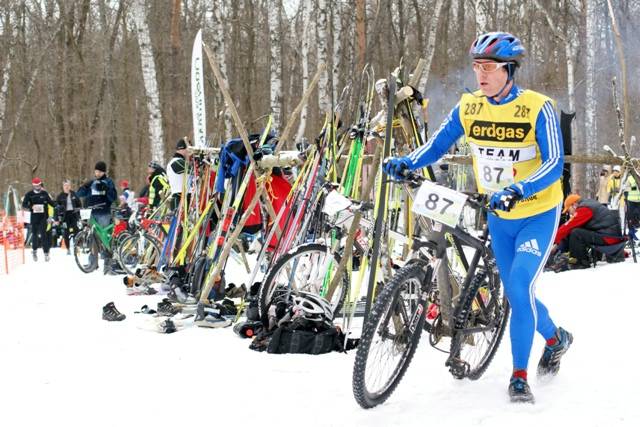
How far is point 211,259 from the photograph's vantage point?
316 inches

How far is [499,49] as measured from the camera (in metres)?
4.21

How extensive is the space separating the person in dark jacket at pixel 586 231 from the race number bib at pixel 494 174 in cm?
746

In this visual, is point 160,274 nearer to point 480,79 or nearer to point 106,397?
point 106,397

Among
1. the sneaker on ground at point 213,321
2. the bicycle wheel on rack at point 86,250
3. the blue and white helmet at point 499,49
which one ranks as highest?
the blue and white helmet at point 499,49

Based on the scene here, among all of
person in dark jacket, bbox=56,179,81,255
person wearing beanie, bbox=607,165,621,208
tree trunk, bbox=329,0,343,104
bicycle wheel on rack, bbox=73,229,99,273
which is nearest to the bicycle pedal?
bicycle wheel on rack, bbox=73,229,99,273

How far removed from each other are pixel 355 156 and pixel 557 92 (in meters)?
23.9

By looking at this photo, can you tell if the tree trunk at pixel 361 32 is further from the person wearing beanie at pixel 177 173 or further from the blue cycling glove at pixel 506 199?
the blue cycling glove at pixel 506 199

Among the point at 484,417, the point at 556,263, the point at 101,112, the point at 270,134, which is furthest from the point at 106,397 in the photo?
the point at 101,112

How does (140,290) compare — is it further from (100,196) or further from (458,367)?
(458,367)

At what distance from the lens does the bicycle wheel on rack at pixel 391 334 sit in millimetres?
4004

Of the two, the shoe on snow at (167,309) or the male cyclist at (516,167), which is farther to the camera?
the shoe on snow at (167,309)

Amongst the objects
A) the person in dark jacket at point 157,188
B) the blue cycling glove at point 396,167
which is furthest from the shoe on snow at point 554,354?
the person in dark jacket at point 157,188

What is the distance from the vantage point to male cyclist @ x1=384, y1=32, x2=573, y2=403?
165 inches

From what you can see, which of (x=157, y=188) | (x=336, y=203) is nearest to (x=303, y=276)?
(x=336, y=203)
